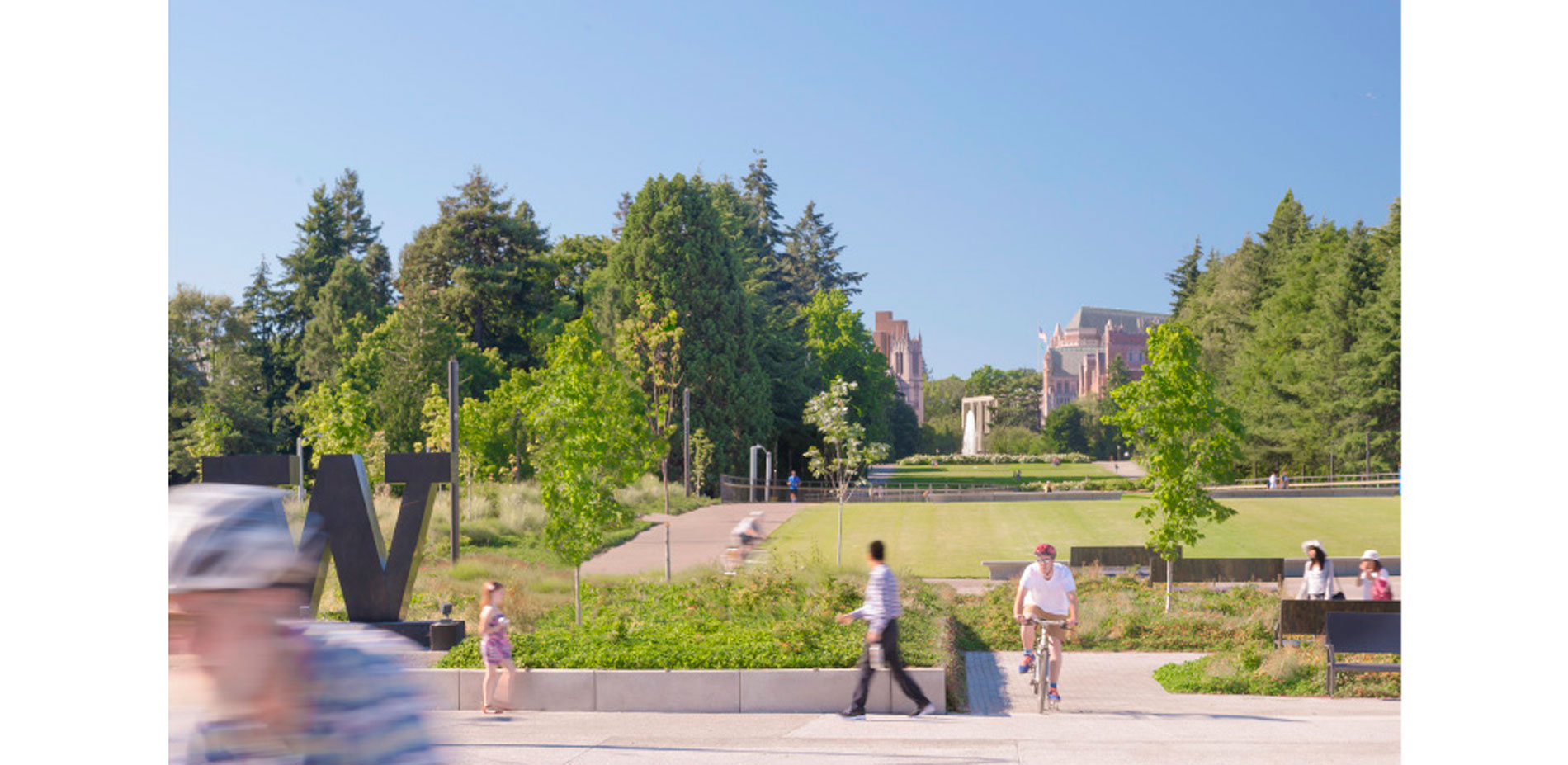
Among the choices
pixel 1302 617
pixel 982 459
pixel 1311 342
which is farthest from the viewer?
pixel 982 459

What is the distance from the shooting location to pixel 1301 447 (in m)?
54.3

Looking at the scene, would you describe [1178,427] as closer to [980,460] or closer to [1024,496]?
[1024,496]

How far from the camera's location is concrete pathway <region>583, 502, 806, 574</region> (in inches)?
954

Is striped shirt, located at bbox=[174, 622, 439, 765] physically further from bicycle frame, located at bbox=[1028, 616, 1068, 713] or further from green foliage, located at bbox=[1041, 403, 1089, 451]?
green foliage, located at bbox=[1041, 403, 1089, 451]

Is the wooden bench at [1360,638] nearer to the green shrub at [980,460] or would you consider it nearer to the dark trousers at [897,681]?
the dark trousers at [897,681]

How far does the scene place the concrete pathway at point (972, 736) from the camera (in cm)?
728

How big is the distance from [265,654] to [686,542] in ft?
89.9

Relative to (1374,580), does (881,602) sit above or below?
above

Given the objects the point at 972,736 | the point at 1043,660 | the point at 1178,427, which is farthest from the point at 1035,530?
the point at 972,736

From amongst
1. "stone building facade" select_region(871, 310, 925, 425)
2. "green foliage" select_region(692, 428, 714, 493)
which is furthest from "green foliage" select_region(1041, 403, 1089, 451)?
"green foliage" select_region(692, 428, 714, 493)

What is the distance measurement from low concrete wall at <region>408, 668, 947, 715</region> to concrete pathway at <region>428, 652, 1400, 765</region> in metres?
0.26

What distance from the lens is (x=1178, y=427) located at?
20.2m

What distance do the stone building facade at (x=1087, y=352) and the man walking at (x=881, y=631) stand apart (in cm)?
10490

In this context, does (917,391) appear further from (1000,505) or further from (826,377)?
(1000,505)
